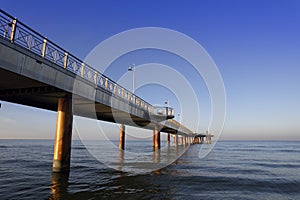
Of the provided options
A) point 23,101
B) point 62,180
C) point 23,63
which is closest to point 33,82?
point 23,63

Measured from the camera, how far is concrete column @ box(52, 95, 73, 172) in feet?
54.1

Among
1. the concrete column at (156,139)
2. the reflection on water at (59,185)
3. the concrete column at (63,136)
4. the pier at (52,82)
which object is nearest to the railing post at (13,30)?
the pier at (52,82)

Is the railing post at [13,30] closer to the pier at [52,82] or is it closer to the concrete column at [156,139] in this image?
the pier at [52,82]

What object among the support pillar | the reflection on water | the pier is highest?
the pier

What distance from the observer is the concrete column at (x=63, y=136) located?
16484mm

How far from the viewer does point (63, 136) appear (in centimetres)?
1658

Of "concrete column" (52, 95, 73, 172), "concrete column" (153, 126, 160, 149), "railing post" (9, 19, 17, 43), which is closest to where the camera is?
"railing post" (9, 19, 17, 43)

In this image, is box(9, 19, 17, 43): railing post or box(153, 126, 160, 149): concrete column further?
box(153, 126, 160, 149): concrete column

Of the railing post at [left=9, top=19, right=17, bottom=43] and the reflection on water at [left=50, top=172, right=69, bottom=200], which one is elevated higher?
the railing post at [left=9, top=19, right=17, bottom=43]

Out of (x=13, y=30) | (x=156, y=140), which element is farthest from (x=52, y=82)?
(x=156, y=140)

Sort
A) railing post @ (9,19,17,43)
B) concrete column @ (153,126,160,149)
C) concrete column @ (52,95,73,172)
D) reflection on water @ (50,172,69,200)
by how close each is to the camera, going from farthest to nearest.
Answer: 1. concrete column @ (153,126,160,149)
2. concrete column @ (52,95,73,172)
3. railing post @ (9,19,17,43)
4. reflection on water @ (50,172,69,200)

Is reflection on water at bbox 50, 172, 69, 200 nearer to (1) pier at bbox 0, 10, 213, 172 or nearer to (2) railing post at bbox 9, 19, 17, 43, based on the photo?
(1) pier at bbox 0, 10, 213, 172

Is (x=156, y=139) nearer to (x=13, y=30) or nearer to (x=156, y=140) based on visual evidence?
(x=156, y=140)

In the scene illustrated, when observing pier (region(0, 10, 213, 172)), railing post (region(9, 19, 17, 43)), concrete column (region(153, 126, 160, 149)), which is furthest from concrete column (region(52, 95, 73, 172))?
concrete column (region(153, 126, 160, 149))
